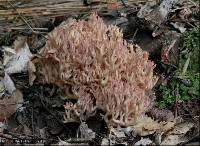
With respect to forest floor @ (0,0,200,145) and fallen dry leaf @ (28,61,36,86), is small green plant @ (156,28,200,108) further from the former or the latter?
fallen dry leaf @ (28,61,36,86)

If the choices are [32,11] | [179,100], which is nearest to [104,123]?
[179,100]

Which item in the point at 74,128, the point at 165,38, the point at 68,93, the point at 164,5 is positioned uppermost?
the point at 164,5

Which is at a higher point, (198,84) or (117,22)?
(117,22)

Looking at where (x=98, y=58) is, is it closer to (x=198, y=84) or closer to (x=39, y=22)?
(x=198, y=84)

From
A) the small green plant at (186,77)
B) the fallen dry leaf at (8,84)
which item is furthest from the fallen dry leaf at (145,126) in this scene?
the fallen dry leaf at (8,84)

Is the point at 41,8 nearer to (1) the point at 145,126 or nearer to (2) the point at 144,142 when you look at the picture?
(1) the point at 145,126

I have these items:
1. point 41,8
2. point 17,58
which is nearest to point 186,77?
point 17,58

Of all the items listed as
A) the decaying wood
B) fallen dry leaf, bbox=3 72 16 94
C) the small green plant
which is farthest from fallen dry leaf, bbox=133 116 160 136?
the decaying wood

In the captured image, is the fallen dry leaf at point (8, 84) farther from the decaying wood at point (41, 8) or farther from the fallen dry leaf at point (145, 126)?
the fallen dry leaf at point (145, 126)
